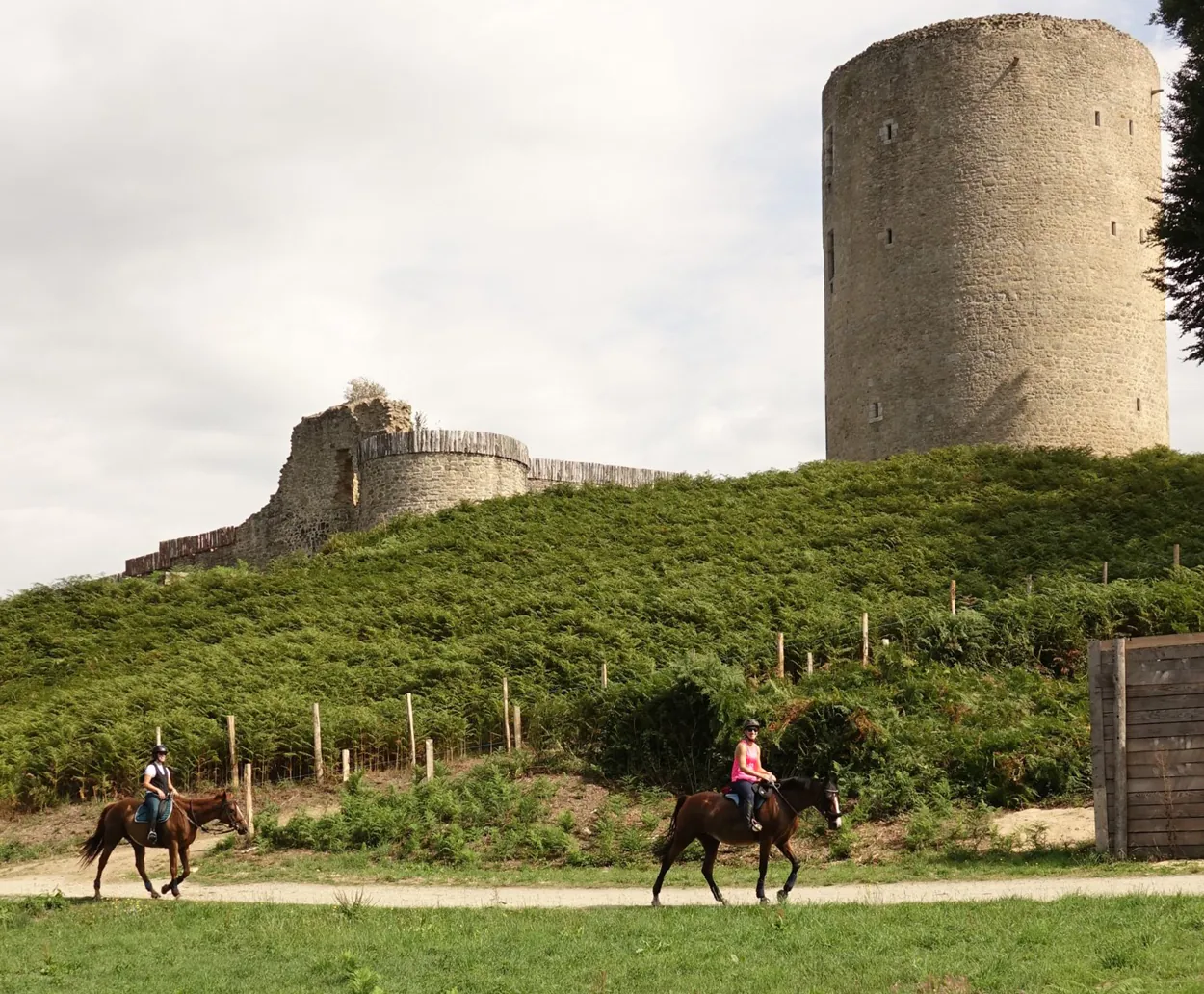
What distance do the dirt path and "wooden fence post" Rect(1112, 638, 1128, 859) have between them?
0.94m

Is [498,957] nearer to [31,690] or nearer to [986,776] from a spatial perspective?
[986,776]

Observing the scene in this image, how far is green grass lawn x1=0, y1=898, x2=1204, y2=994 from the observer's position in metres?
10.5

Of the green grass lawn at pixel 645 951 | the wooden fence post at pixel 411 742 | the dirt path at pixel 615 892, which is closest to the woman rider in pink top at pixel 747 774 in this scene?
the dirt path at pixel 615 892

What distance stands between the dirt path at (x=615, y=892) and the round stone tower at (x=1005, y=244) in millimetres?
26374

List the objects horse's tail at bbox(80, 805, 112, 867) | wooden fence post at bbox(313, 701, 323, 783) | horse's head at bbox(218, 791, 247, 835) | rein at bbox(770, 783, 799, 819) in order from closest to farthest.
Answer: rein at bbox(770, 783, 799, 819)
horse's tail at bbox(80, 805, 112, 867)
horse's head at bbox(218, 791, 247, 835)
wooden fence post at bbox(313, 701, 323, 783)

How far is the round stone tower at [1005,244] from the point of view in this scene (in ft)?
132

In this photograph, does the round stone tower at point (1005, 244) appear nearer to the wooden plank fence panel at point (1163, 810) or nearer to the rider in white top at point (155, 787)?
the wooden plank fence panel at point (1163, 810)

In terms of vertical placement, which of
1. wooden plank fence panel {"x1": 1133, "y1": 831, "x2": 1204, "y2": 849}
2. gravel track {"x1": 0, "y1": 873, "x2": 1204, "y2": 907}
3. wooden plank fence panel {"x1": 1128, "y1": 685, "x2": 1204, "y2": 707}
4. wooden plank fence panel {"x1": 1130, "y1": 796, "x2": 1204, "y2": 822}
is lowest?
gravel track {"x1": 0, "y1": 873, "x2": 1204, "y2": 907}

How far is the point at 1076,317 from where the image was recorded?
40406 mm

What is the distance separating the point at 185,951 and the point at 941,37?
3474cm

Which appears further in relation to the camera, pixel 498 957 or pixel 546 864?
pixel 546 864

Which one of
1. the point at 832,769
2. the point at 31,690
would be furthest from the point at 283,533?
the point at 832,769

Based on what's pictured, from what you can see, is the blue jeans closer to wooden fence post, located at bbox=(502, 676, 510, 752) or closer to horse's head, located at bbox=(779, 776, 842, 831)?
horse's head, located at bbox=(779, 776, 842, 831)

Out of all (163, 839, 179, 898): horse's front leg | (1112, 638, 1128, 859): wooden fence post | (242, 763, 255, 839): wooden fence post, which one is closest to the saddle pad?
(163, 839, 179, 898): horse's front leg
